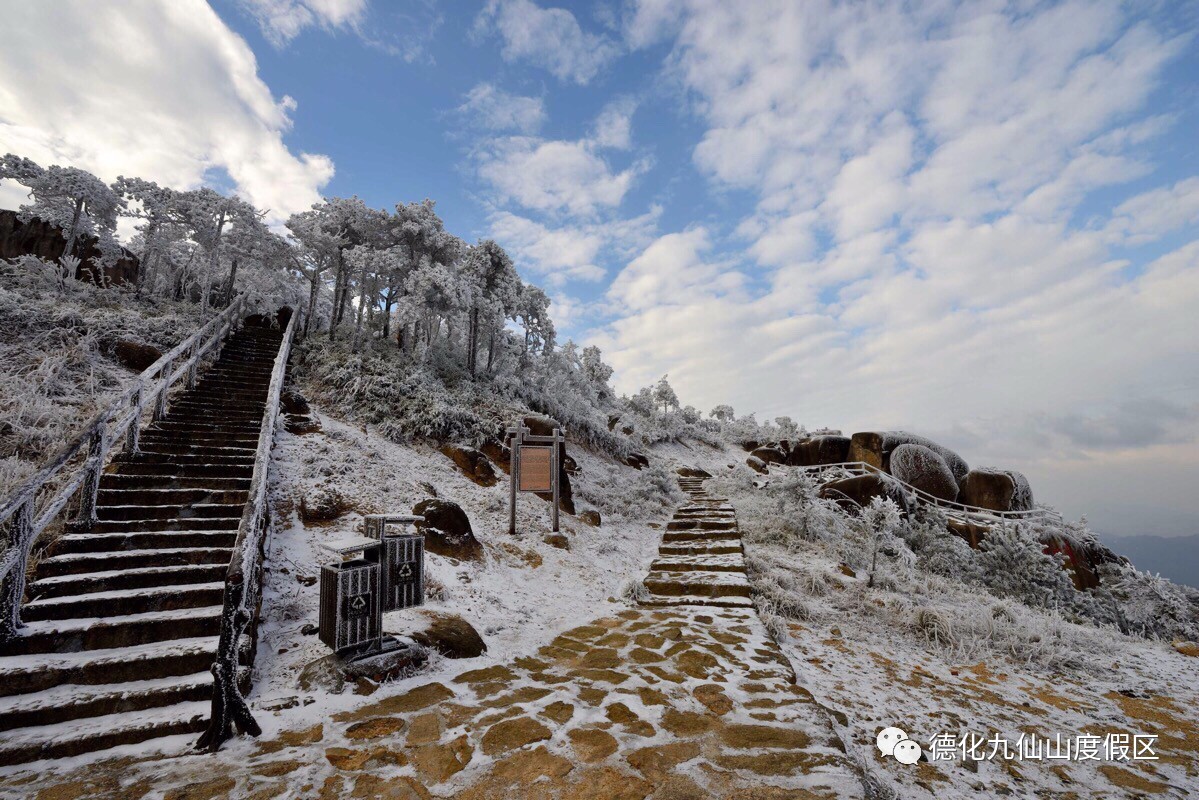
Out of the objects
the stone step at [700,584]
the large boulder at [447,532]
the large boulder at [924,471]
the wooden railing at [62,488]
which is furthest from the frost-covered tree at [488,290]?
the large boulder at [924,471]

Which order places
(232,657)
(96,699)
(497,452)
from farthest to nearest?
(497,452)
(96,699)
(232,657)

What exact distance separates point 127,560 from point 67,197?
90.6ft

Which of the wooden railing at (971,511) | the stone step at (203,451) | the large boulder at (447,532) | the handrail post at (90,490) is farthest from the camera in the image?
the wooden railing at (971,511)

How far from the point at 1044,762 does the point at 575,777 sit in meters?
3.96

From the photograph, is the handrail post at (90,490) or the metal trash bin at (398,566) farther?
the handrail post at (90,490)

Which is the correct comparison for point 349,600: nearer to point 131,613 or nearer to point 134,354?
point 131,613

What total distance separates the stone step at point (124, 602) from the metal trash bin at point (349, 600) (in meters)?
1.74

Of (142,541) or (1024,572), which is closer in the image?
(142,541)

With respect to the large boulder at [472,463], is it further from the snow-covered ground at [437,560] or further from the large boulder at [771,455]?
the large boulder at [771,455]

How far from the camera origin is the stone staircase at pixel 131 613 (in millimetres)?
3676

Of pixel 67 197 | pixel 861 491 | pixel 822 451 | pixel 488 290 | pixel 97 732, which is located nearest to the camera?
pixel 97 732

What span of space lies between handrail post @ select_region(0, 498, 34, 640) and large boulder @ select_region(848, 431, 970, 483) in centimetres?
2379

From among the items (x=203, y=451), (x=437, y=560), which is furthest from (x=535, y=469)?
(x=203, y=451)

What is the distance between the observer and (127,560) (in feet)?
17.7
